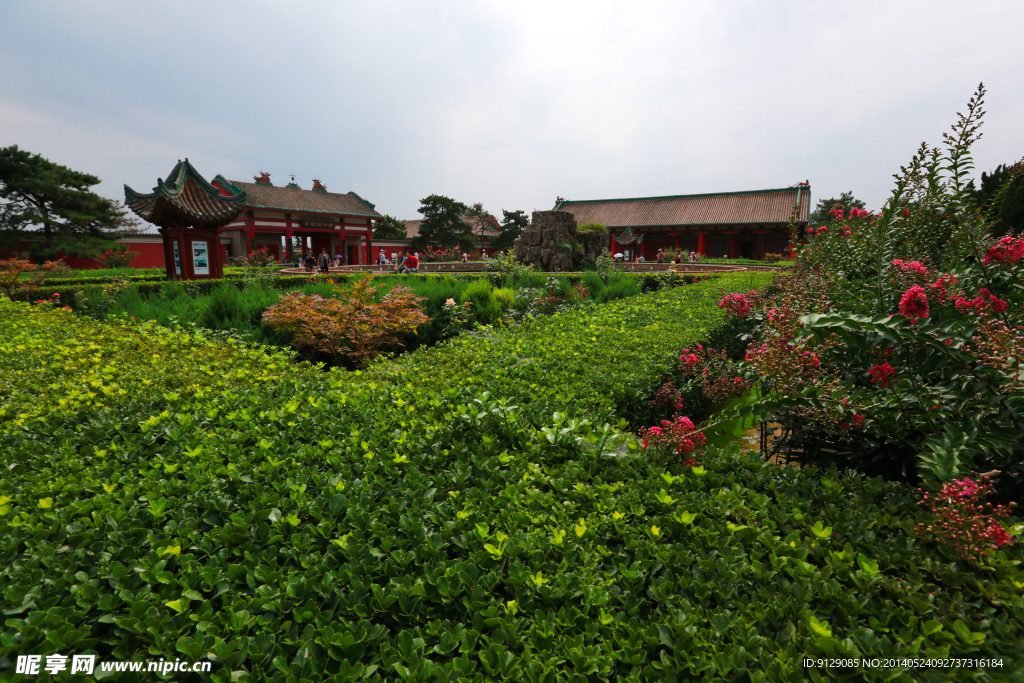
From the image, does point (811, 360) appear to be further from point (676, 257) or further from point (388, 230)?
point (388, 230)

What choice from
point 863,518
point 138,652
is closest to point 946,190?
point 863,518

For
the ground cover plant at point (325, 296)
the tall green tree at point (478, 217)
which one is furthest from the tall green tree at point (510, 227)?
the ground cover plant at point (325, 296)

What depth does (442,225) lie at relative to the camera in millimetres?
33812

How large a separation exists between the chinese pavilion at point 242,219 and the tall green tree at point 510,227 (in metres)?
9.24

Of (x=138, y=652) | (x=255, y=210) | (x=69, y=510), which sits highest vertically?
(x=255, y=210)

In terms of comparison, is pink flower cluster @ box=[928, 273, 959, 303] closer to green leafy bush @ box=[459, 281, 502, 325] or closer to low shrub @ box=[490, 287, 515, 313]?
green leafy bush @ box=[459, 281, 502, 325]

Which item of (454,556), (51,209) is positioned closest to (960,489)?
(454,556)

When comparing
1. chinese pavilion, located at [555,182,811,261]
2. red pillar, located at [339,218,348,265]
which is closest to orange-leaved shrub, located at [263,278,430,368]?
chinese pavilion, located at [555,182,811,261]

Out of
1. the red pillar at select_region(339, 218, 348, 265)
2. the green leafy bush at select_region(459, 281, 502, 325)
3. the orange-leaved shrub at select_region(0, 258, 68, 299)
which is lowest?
the green leafy bush at select_region(459, 281, 502, 325)

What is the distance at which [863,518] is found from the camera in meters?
1.51

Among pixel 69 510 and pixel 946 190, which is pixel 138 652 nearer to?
pixel 69 510

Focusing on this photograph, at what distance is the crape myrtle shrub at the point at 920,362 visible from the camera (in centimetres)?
156

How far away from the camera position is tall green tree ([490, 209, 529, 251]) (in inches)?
1384

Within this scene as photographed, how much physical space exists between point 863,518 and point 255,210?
27469 millimetres
